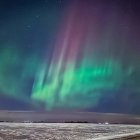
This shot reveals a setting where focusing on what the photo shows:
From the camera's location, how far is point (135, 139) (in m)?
32.8

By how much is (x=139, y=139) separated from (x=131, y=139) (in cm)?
103

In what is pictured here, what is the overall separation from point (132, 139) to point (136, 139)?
1.74ft

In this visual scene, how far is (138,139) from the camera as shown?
107ft

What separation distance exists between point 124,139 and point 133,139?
96cm

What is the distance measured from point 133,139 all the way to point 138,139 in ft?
2.05

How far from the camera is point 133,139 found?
33.0 metres

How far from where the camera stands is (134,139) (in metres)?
32.8

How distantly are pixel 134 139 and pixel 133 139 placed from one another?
0.47 feet

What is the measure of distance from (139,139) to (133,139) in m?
0.84

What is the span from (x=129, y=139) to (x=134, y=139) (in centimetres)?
45

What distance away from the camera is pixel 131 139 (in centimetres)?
3309

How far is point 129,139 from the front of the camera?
33.0 metres

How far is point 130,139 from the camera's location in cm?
3303
